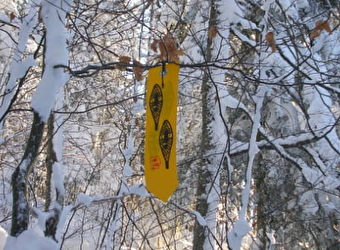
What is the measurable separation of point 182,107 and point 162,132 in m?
4.79

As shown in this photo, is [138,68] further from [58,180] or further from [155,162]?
[58,180]

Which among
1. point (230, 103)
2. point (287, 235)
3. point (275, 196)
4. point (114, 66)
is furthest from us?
point (287, 235)

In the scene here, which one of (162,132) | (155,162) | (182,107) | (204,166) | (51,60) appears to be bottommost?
(155,162)

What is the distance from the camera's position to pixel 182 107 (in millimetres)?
6738

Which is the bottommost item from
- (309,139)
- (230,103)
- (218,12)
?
(309,139)

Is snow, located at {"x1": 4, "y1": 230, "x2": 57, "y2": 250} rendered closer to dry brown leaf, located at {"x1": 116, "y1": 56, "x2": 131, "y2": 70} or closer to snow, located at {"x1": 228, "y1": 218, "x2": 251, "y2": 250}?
dry brown leaf, located at {"x1": 116, "y1": 56, "x2": 131, "y2": 70}

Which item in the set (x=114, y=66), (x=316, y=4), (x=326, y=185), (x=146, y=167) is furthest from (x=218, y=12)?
(x=146, y=167)

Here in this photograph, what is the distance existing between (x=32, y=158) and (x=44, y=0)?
2.33 ft

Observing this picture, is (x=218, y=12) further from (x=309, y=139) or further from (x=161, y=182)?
(x=161, y=182)

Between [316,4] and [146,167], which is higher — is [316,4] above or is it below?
above

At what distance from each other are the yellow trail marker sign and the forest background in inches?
4.1

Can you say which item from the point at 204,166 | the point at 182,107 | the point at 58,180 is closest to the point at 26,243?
the point at 58,180

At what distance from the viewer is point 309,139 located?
5.09 m

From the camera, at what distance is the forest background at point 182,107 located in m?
2.09
